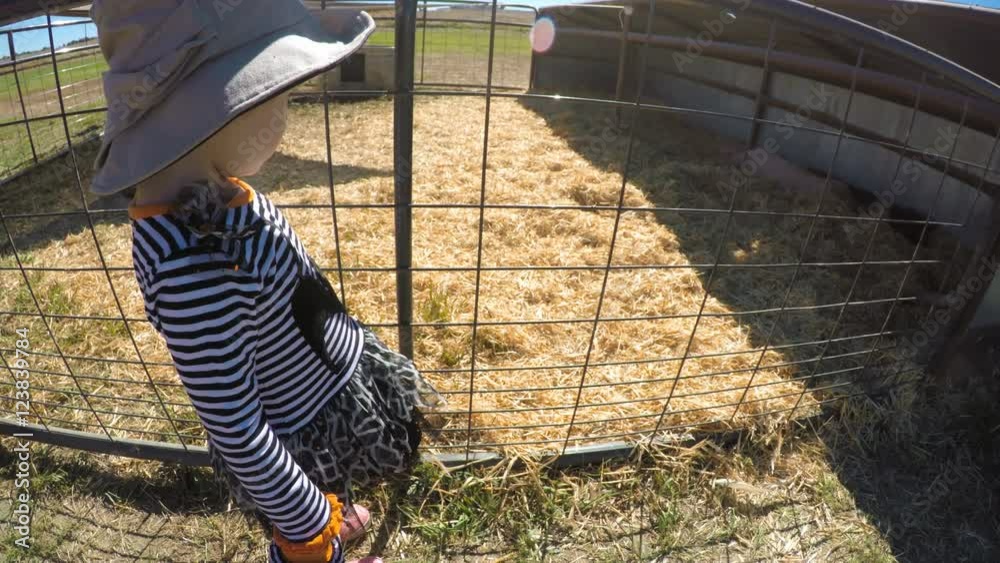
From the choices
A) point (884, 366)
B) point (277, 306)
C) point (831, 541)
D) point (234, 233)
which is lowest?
point (831, 541)

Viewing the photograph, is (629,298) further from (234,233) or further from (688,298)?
(234,233)

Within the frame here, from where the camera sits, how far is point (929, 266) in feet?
10.7

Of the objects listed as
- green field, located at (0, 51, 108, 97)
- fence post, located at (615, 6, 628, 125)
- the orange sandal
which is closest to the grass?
the orange sandal

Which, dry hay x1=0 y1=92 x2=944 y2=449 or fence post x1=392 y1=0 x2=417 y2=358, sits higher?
fence post x1=392 y1=0 x2=417 y2=358

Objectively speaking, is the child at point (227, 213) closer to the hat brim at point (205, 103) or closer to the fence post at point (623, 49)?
the hat brim at point (205, 103)

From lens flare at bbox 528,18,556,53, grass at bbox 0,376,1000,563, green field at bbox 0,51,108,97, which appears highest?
lens flare at bbox 528,18,556,53

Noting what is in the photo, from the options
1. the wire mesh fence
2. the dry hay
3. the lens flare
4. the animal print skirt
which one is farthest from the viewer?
the lens flare

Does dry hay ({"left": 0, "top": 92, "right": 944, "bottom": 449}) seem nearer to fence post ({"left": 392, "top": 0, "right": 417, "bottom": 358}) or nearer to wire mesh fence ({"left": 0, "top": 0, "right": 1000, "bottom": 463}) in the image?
wire mesh fence ({"left": 0, "top": 0, "right": 1000, "bottom": 463})

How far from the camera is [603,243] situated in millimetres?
4102

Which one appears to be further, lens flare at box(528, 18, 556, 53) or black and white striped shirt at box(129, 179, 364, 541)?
lens flare at box(528, 18, 556, 53)

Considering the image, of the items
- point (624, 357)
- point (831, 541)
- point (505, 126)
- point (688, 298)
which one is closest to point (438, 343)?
point (624, 357)

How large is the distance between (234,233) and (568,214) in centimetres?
362

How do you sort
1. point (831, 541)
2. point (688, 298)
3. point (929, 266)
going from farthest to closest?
point (688, 298), point (929, 266), point (831, 541)

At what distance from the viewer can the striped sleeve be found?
1.03 meters
